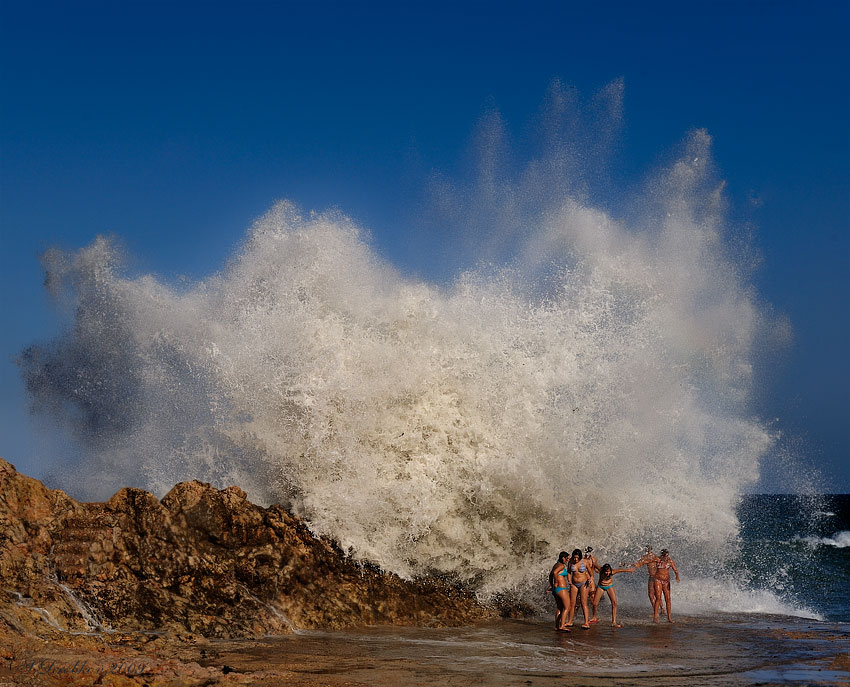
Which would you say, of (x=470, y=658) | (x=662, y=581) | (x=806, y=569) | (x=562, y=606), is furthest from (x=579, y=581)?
(x=806, y=569)

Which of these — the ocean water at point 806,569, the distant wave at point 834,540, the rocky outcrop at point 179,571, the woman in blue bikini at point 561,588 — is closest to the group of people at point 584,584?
the woman in blue bikini at point 561,588

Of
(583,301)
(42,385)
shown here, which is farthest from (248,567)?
(42,385)

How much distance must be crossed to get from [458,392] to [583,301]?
3166mm

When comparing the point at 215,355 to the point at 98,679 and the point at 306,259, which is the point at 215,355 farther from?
the point at 98,679

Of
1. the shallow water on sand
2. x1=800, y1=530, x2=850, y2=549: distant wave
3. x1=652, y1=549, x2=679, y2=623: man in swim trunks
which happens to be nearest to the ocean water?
x1=800, y1=530, x2=850, y2=549: distant wave

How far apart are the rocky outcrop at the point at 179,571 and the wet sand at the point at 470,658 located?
58cm

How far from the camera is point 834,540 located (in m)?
45.2

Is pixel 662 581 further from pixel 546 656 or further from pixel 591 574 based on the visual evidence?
pixel 546 656

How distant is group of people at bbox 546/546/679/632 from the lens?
10.8 metres

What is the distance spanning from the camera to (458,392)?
Answer: 496 inches

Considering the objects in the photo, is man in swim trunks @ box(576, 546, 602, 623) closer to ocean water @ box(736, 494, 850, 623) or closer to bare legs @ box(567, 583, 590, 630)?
bare legs @ box(567, 583, 590, 630)

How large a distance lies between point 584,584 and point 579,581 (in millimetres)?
93

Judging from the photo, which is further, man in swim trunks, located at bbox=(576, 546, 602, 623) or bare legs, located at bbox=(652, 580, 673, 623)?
bare legs, located at bbox=(652, 580, 673, 623)

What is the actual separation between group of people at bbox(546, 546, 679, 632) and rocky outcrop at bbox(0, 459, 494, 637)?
139cm
